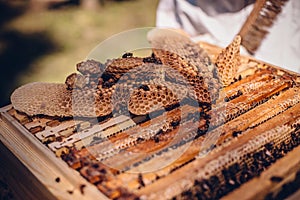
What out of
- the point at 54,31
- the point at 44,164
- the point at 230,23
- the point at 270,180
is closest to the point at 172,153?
the point at 270,180

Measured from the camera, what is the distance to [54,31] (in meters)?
5.97

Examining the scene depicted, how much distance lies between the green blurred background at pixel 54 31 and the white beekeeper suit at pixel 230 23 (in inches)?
68.5

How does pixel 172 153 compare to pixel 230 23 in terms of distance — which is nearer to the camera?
pixel 172 153

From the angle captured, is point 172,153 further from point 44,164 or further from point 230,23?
point 230,23

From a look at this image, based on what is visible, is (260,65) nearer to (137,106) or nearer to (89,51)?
(137,106)

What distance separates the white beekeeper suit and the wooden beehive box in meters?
1.01

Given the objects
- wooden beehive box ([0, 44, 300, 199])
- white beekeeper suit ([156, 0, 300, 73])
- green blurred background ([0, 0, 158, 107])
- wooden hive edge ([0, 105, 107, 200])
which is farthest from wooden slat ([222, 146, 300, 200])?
green blurred background ([0, 0, 158, 107])

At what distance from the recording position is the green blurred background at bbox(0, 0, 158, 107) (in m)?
4.94

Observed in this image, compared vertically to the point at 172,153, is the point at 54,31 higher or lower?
lower

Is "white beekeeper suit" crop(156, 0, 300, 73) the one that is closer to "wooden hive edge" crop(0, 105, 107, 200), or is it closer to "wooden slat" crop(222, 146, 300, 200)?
"wooden slat" crop(222, 146, 300, 200)

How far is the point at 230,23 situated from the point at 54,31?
3.31 m

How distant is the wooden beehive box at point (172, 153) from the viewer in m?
1.67

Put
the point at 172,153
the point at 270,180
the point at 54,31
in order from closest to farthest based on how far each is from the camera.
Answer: the point at 270,180 → the point at 172,153 → the point at 54,31

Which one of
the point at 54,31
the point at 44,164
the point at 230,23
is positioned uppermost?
the point at 230,23
